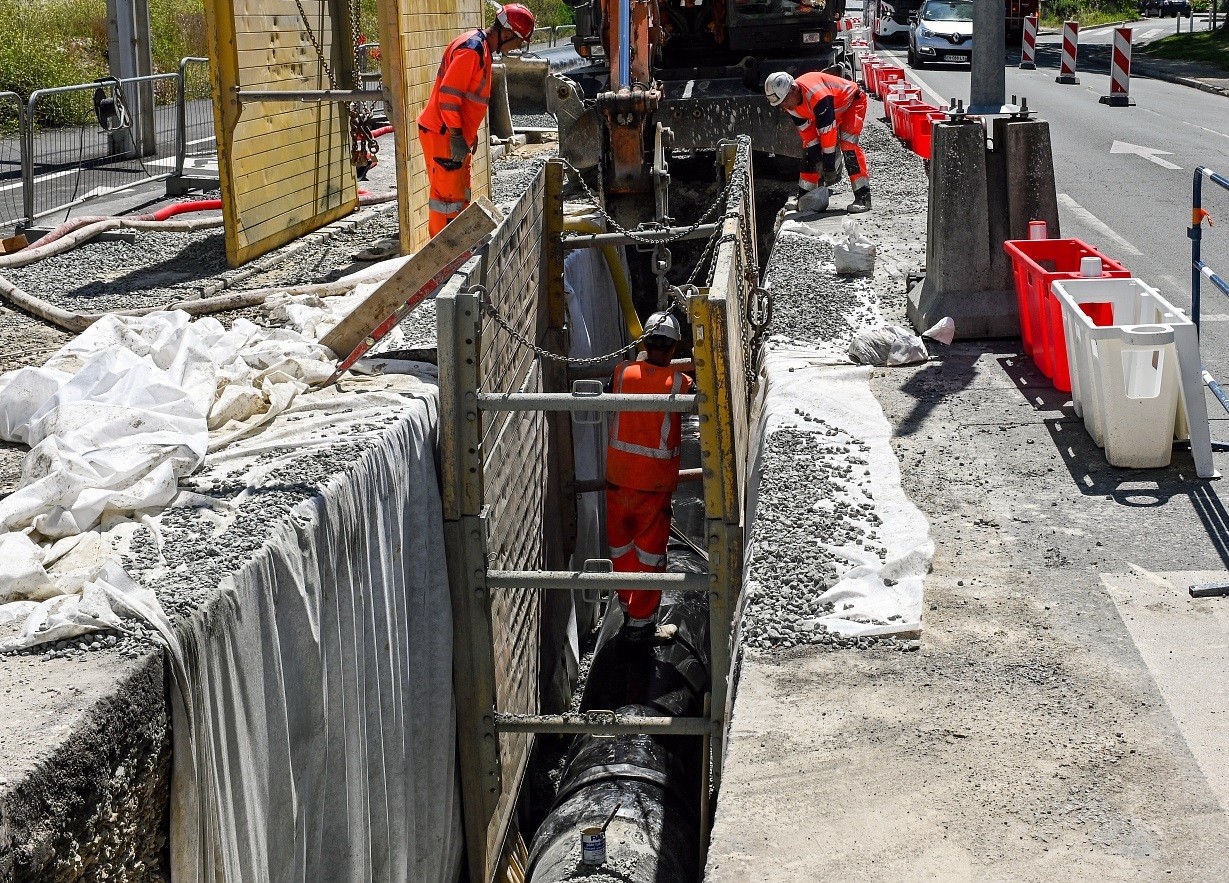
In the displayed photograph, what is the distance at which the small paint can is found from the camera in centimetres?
624

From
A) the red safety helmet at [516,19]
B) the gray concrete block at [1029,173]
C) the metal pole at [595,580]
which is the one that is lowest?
the metal pole at [595,580]

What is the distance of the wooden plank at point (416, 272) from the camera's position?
7.04 metres

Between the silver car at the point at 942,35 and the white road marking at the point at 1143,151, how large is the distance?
47.4 feet

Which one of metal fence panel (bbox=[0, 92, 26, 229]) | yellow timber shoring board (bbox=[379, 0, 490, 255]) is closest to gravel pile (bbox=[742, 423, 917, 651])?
yellow timber shoring board (bbox=[379, 0, 490, 255])

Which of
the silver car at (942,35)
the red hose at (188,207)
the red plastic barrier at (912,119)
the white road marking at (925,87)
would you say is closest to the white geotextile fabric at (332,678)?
the red hose at (188,207)

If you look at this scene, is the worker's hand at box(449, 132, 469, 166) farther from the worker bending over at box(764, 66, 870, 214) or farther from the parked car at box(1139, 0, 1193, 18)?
the parked car at box(1139, 0, 1193, 18)

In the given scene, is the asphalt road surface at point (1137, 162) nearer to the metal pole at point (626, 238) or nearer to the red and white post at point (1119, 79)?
the red and white post at point (1119, 79)

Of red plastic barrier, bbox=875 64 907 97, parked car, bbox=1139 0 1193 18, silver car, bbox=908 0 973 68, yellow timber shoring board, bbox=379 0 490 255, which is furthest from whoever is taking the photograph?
parked car, bbox=1139 0 1193 18

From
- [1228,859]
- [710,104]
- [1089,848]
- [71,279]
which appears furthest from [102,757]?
[710,104]

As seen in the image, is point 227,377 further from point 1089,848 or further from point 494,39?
point 1089,848

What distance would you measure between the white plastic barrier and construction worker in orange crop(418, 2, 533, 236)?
17.1 feet

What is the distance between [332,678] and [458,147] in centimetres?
553

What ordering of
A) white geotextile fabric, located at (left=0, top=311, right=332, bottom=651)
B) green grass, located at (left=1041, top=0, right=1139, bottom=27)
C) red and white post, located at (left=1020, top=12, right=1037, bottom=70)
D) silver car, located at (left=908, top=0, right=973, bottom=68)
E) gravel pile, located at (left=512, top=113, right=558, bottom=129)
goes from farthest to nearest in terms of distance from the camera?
green grass, located at (left=1041, top=0, right=1139, bottom=27) → silver car, located at (left=908, top=0, right=973, bottom=68) → red and white post, located at (left=1020, top=12, right=1037, bottom=70) → gravel pile, located at (left=512, top=113, right=558, bottom=129) → white geotextile fabric, located at (left=0, top=311, right=332, bottom=651)

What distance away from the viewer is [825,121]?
12953 mm
